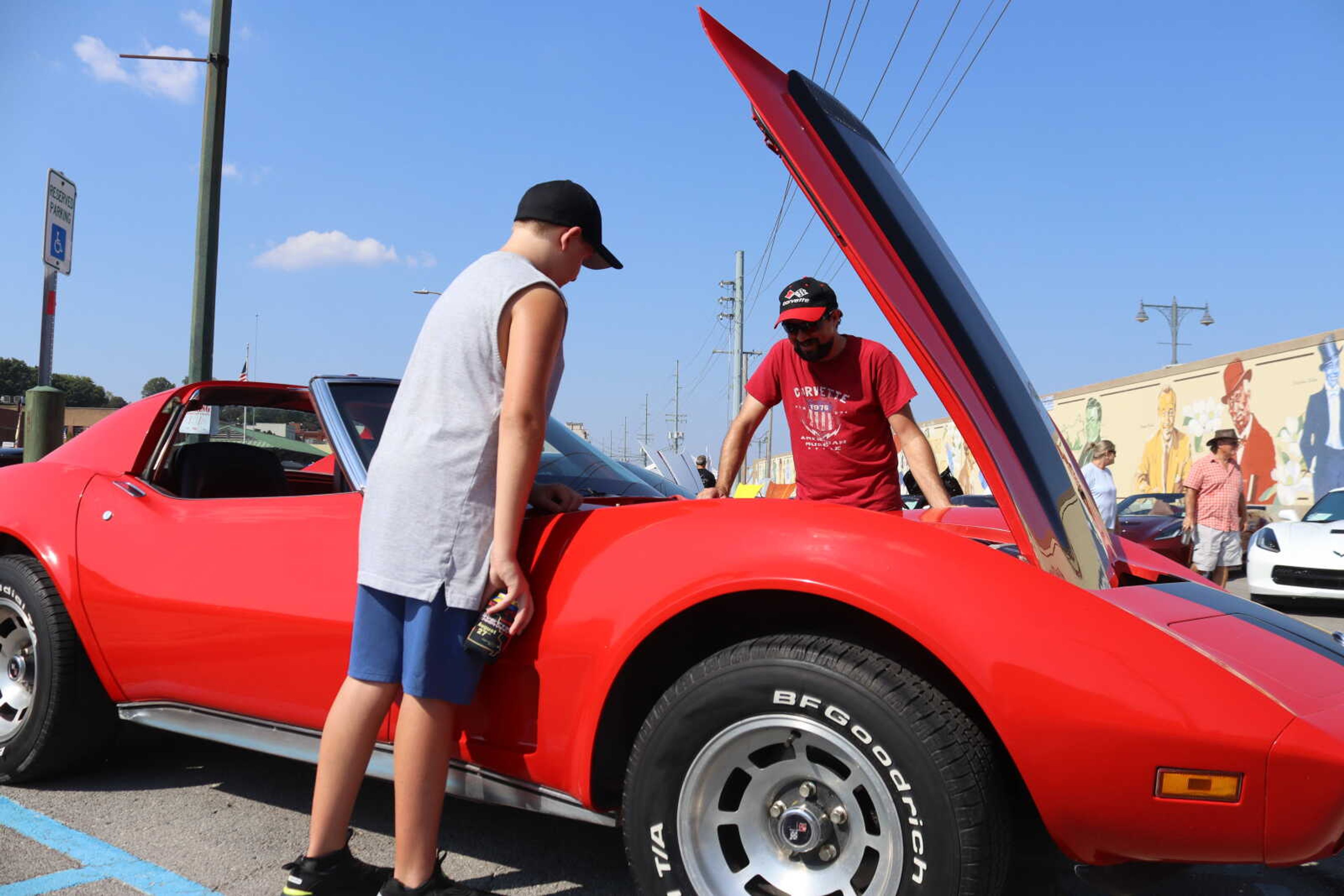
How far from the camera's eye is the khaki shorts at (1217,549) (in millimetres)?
8039

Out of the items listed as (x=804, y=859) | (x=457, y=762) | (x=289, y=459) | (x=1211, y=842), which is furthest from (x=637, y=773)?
(x=289, y=459)

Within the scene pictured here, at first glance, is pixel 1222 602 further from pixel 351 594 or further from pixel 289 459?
pixel 289 459

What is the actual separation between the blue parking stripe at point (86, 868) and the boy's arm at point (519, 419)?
117cm

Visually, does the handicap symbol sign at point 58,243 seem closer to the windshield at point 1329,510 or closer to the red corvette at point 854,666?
the red corvette at point 854,666

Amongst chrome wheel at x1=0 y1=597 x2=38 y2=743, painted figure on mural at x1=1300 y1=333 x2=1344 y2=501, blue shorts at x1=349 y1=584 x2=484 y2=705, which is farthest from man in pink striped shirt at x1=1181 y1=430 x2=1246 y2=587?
painted figure on mural at x1=1300 y1=333 x2=1344 y2=501

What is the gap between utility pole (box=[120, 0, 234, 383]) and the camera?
810 cm

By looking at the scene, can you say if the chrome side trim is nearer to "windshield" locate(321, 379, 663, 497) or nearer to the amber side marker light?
"windshield" locate(321, 379, 663, 497)

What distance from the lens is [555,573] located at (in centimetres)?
225

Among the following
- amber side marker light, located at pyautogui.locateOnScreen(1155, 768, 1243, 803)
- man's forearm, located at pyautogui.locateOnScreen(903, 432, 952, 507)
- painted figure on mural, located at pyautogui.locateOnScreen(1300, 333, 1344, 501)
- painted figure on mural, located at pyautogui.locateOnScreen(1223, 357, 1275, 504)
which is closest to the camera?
amber side marker light, located at pyautogui.locateOnScreen(1155, 768, 1243, 803)

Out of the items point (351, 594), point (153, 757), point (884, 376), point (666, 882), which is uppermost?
point (884, 376)

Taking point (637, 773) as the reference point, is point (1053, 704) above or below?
above

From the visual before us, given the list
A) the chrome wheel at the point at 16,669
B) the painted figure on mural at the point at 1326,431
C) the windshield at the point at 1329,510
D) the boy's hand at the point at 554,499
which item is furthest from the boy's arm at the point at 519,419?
the painted figure on mural at the point at 1326,431

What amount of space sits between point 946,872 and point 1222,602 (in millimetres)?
1053

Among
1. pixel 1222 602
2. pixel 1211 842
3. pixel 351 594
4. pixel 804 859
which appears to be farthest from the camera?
pixel 351 594
